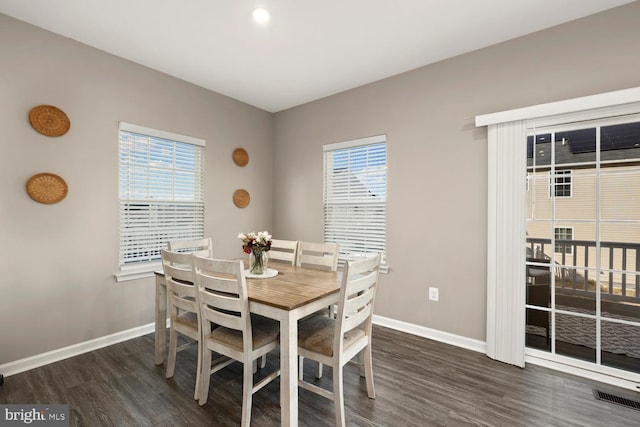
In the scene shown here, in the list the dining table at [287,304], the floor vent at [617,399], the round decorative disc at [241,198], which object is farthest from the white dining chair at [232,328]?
the floor vent at [617,399]

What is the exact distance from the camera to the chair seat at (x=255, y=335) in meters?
1.83

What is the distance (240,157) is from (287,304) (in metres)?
2.83

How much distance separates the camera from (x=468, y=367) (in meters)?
→ 2.43

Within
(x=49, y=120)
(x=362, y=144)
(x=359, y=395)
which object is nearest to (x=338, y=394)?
(x=359, y=395)

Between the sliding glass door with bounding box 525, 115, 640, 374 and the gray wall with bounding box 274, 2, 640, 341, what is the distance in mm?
360

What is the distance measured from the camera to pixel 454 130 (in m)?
2.86

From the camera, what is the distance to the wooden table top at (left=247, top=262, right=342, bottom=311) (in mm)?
1692

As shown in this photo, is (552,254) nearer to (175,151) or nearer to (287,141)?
(287,141)

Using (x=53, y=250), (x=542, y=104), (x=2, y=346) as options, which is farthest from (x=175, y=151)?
(x=542, y=104)

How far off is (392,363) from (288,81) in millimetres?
3132

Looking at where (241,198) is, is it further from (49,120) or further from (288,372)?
(288,372)

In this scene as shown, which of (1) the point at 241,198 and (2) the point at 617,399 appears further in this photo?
(1) the point at 241,198

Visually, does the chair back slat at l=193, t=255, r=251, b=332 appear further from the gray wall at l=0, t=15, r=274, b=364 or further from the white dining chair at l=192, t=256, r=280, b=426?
the gray wall at l=0, t=15, r=274, b=364

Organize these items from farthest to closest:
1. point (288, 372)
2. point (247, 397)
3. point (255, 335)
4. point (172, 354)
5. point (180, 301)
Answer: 1. point (172, 354)
2. point (180, 301)
3. point (255, 335)
4. point (247, 397)
5. point (288, 372)
